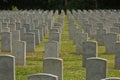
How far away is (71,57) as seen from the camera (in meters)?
15.2

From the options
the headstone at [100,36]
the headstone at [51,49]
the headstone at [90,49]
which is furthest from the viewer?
the headstone at [100,36]

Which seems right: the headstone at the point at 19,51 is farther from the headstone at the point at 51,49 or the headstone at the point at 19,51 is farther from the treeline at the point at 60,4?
the treeline at the point at 60,4

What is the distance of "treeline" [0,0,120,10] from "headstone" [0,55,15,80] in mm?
49908

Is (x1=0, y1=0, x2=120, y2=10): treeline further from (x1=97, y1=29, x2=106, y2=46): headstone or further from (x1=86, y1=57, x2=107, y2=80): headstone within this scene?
(x1=86, y1=57, x2=107, y2=80): headstone

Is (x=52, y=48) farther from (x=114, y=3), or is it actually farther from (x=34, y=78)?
(x=114, y=3)

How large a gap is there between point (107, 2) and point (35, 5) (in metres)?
11.1

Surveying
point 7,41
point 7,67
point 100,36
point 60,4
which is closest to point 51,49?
point 7,67

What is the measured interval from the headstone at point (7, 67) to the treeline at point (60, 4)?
49.9 m

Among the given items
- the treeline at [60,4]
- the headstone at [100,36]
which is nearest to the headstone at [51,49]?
the headstone at [100,36]

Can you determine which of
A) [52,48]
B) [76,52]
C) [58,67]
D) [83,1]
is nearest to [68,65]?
[52,48]

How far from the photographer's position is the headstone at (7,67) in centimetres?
946

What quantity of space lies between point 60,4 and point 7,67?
51.8 metres

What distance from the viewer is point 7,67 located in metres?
9.48

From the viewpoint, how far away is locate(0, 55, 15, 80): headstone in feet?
31.0
